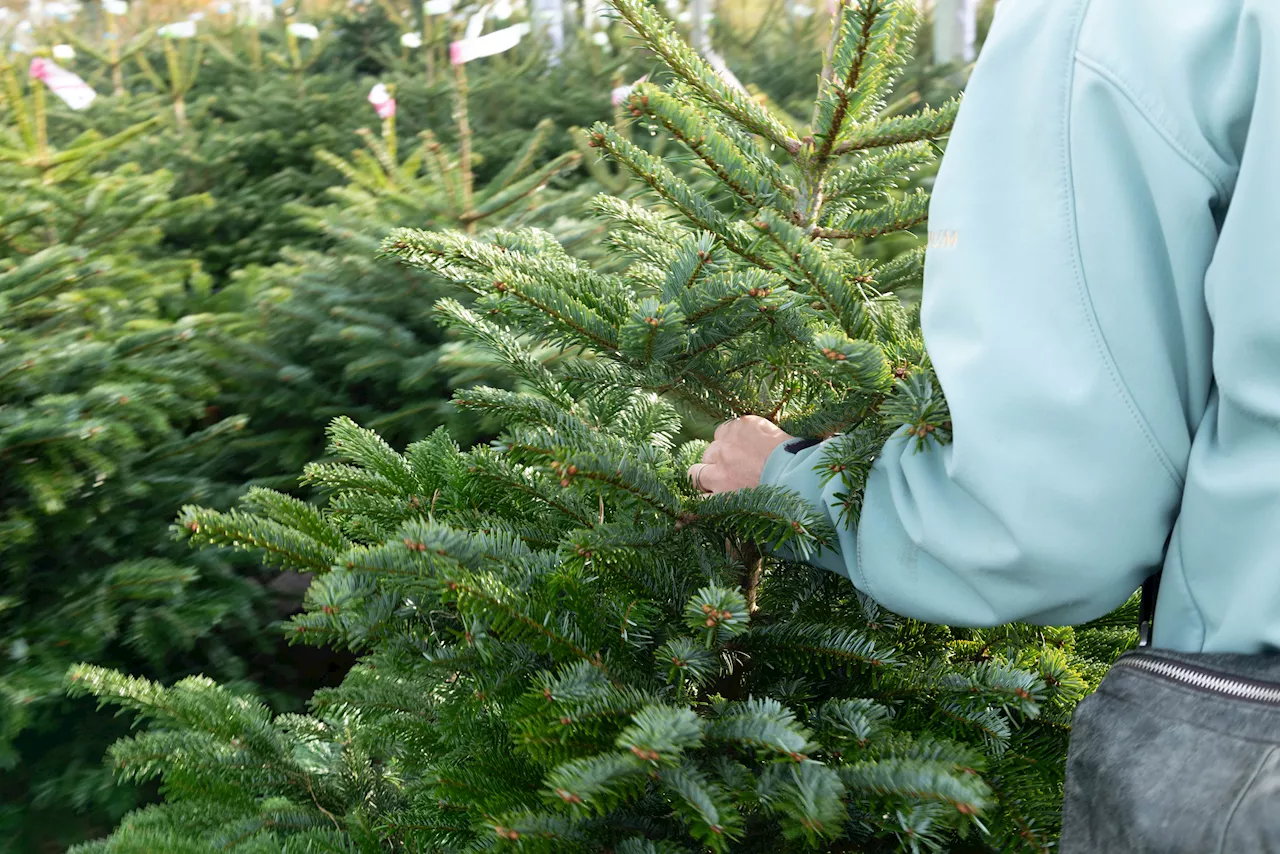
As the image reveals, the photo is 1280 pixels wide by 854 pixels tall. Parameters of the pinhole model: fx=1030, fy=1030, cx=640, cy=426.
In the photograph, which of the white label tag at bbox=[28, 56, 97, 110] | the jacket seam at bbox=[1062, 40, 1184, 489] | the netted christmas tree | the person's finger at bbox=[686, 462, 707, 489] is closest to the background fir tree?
the white label tag at bbox=[28, 56, 97, 110]

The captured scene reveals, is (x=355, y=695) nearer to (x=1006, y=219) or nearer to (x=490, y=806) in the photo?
(x=490, y=806)

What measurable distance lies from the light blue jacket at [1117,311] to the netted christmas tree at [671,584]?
4.8 inches

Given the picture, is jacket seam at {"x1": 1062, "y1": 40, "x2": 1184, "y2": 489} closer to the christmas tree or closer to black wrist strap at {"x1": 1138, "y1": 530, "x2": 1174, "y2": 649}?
black wrist strap at {"x1": 1138, "y1": 530, "x2": 1174, "y2": 649}

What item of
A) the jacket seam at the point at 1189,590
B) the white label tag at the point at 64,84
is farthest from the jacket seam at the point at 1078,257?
the white label tag at the point at 64,84

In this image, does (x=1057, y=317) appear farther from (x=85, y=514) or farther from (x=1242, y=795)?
(x=85, y=514)

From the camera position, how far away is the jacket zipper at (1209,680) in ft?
2.83

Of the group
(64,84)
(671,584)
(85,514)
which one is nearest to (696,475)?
(671,584)

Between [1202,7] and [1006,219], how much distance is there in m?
0.22

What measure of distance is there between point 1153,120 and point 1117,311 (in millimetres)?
162

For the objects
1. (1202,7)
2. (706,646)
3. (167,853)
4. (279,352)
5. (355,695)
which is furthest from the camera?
(279,352)

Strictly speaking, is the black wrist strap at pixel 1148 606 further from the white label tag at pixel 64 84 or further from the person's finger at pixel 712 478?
the white label tag at pixel 64 84

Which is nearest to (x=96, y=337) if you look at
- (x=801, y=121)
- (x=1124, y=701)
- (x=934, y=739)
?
(x=934, y=739)

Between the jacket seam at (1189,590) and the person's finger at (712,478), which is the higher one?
the jacket seam at (1189,590)

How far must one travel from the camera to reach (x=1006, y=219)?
37.0 inches
